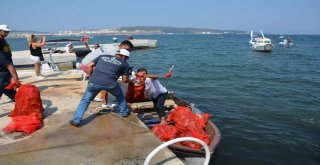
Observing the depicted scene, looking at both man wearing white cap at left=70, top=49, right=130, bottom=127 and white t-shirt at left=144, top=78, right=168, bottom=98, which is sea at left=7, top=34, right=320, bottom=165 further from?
man wearing white cap at left=70, top=49, right=130, bottom=127

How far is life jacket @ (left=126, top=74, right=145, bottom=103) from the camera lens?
26.3 ft

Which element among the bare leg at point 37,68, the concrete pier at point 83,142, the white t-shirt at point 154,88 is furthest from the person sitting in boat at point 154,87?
the bare leg at point 37,68

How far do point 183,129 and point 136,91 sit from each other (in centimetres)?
208

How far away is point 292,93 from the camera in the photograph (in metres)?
16.1

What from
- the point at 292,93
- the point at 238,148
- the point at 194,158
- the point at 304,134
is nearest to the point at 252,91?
the point at 292,93

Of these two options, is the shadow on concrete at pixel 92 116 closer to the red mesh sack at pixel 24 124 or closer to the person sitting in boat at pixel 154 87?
the red mesh sack at pixel 24 124

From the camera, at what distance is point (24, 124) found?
5.97m

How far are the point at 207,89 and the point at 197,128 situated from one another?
406 inches

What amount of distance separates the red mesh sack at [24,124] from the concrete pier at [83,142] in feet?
0.39

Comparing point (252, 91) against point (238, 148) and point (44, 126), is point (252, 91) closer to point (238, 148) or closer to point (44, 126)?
point (238, 148)

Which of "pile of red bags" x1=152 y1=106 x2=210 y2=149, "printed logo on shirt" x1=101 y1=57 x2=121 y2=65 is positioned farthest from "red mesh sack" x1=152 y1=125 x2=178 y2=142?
"printed logo on shirt" x1=101 y1=57 x2=121 y2=65

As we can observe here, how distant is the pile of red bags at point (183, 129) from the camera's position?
663 centimetres

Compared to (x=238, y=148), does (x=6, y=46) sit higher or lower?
higher

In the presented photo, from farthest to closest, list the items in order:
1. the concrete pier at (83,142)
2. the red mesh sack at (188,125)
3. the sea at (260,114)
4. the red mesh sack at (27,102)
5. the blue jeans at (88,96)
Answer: the sea at (260,114) → the red mesh sack at (188,125) → the red mesh sack at (27,102) → the blue jeans at (88,96) → the concrete pier at (83,142)
